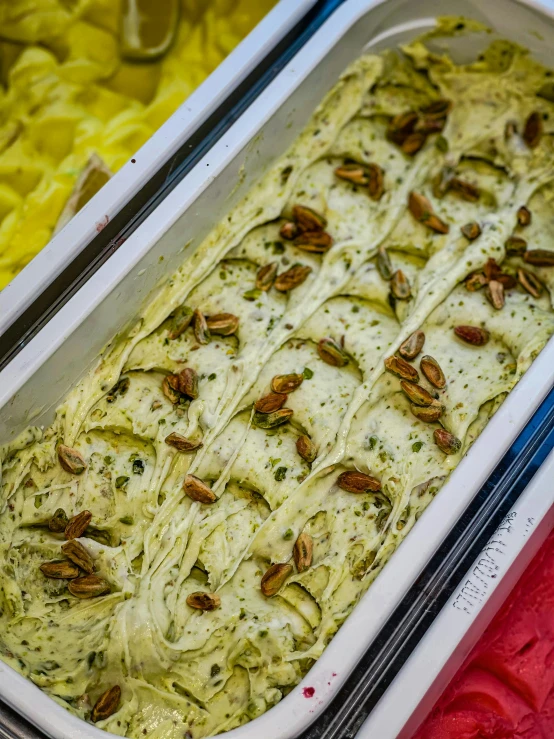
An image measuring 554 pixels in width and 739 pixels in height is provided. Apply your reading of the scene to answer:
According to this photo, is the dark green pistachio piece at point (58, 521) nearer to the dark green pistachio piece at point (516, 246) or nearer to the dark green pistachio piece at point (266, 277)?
the dark green pistachio piece at point (266, 277)

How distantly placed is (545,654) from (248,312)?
0.78m

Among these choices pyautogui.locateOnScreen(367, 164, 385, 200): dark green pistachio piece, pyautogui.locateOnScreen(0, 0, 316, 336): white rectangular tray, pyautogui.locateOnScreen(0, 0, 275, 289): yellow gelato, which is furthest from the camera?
pyautogui.locateOnScreen(0, 0, 275, 289): yellow gelato

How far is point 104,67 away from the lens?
186cm

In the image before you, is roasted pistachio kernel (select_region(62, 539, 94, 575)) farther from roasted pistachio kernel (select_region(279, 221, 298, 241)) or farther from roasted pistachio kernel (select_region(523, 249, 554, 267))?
roasted pistachio kernel (select_region(523, 249, 554, 267))

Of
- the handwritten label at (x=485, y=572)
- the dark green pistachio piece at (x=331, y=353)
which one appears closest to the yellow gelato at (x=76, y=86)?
the dark green pistachio piece at (x=331, y=353)

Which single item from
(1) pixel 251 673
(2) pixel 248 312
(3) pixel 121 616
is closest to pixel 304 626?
(1) pixel 251 673

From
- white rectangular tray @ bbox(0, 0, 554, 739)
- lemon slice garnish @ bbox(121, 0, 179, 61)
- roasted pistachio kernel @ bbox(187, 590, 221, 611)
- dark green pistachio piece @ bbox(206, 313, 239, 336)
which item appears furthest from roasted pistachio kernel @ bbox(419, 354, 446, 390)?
lemon slice garnish @ bbox(121, 0, 179, 61)

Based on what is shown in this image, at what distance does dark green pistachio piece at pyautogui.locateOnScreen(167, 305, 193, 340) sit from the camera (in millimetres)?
1435

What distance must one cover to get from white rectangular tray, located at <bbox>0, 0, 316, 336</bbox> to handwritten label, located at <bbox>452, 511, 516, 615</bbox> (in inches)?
32.6

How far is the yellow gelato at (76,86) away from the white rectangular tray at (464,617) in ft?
3.59

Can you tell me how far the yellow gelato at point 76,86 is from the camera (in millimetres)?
1739

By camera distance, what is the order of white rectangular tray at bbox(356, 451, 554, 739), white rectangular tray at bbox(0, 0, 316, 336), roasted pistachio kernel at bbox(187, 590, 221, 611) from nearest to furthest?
white rectangular tray at bbox(356, 451, 554, 739) < roasted pistachio kernel at bbox(187, 590, 221, 611) < white rectangular tray at bbox(0, 0, 316, 336)

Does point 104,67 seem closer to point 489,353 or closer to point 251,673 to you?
point 489,353

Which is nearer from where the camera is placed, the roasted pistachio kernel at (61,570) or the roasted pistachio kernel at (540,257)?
the roasted pistachio kernel at (61,570)
